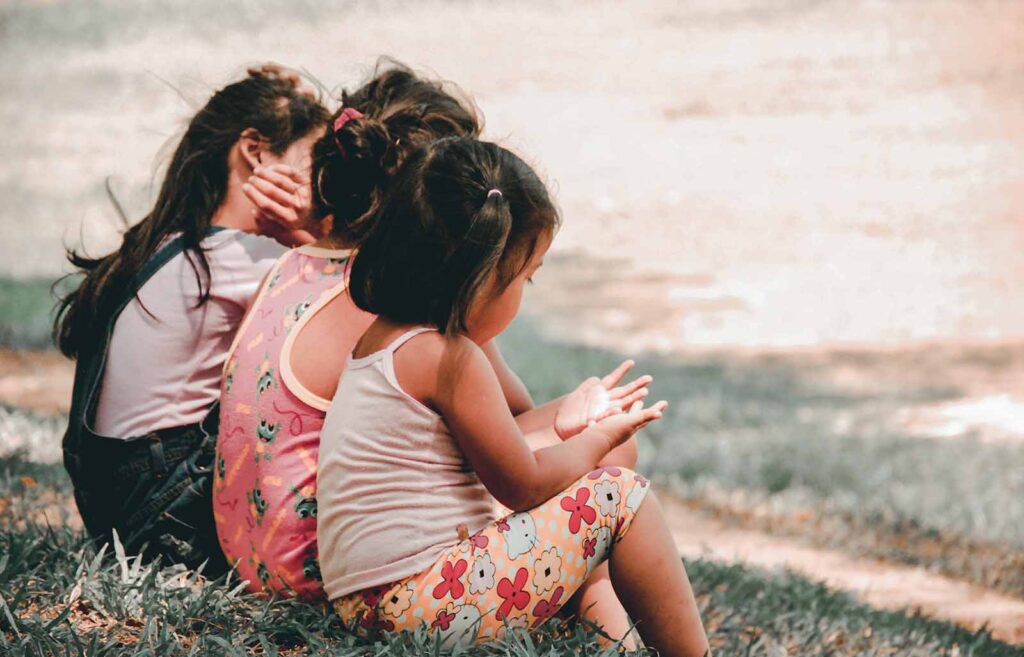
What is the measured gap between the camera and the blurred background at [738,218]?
4750 mm

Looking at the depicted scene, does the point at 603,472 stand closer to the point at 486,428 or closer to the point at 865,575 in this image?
the point at 486,428

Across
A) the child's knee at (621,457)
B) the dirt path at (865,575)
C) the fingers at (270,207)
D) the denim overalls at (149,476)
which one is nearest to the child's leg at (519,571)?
the child's knee at (621,457)

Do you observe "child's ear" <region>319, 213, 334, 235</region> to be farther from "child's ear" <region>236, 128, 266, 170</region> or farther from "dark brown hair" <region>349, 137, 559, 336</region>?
"dark brown hair" <region>349, 137, 559, 336</region>

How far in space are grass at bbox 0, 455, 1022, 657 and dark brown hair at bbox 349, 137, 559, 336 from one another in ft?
2.03

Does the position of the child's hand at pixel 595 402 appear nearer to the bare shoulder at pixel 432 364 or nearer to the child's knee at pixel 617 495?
the child's knee at pixel 617 495

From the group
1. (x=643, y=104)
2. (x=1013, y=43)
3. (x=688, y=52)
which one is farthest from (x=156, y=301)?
(x=1013, y=43)

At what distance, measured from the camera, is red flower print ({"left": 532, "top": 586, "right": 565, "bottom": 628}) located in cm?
240

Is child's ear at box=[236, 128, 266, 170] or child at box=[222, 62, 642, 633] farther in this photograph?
child's ear at box=[236, 128, 266, 170]

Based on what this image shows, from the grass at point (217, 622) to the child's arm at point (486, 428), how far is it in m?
0.28

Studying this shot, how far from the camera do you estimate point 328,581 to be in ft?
8.10

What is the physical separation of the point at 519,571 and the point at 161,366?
3.34ft

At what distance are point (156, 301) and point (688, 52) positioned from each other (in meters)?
11.3

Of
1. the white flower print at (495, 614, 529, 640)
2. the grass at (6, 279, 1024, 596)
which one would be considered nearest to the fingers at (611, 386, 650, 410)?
the white flower print at (495, 614, 529, 640)

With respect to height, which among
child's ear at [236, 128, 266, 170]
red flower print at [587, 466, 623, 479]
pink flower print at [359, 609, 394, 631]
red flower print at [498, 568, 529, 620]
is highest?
child's ear at [236, 128, 266, 170]
